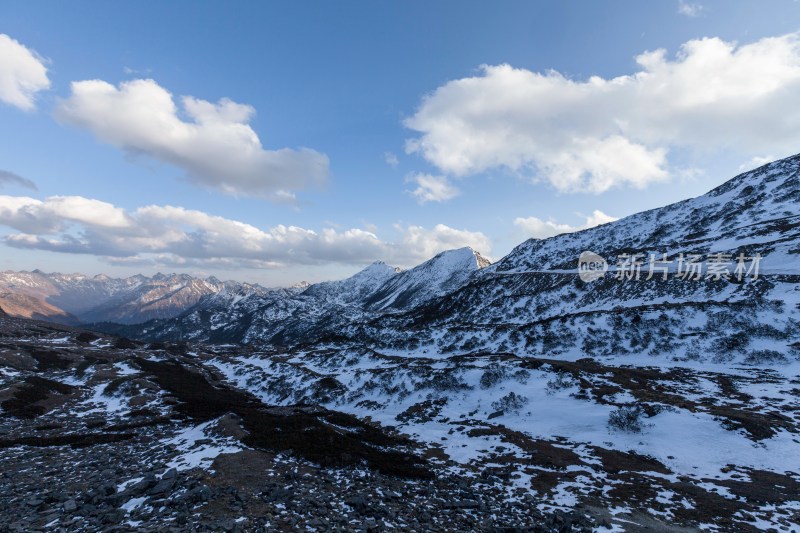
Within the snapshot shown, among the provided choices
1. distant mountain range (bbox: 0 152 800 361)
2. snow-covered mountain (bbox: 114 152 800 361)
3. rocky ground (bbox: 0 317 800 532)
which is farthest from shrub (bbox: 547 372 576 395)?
distant mountain range (bbox: 0 152 800 361)

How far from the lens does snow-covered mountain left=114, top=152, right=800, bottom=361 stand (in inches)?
2373

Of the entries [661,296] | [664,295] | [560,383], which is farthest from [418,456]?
[664,295]

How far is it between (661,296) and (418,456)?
79528 millimetres

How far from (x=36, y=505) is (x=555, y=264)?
156 metres

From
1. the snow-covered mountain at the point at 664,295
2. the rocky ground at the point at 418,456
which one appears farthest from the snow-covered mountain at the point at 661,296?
the rocky ground at the point at 418,456

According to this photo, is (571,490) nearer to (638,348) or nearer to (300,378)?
(638,348)

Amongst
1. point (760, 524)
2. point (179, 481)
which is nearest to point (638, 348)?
point (760, 524)

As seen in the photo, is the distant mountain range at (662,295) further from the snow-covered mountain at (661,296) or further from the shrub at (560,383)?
the shrub at (560,383)

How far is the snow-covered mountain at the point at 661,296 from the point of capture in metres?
60.3

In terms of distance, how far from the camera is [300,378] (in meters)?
69.3

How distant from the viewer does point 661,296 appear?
8194 cm

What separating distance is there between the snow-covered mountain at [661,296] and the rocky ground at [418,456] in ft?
37.3

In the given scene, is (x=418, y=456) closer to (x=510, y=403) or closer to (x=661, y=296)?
(x=510, y=403)

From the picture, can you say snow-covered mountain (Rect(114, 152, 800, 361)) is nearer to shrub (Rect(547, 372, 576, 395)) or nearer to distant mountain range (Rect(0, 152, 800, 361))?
distant mountain range (Rect(0, 152, 800, 361))
